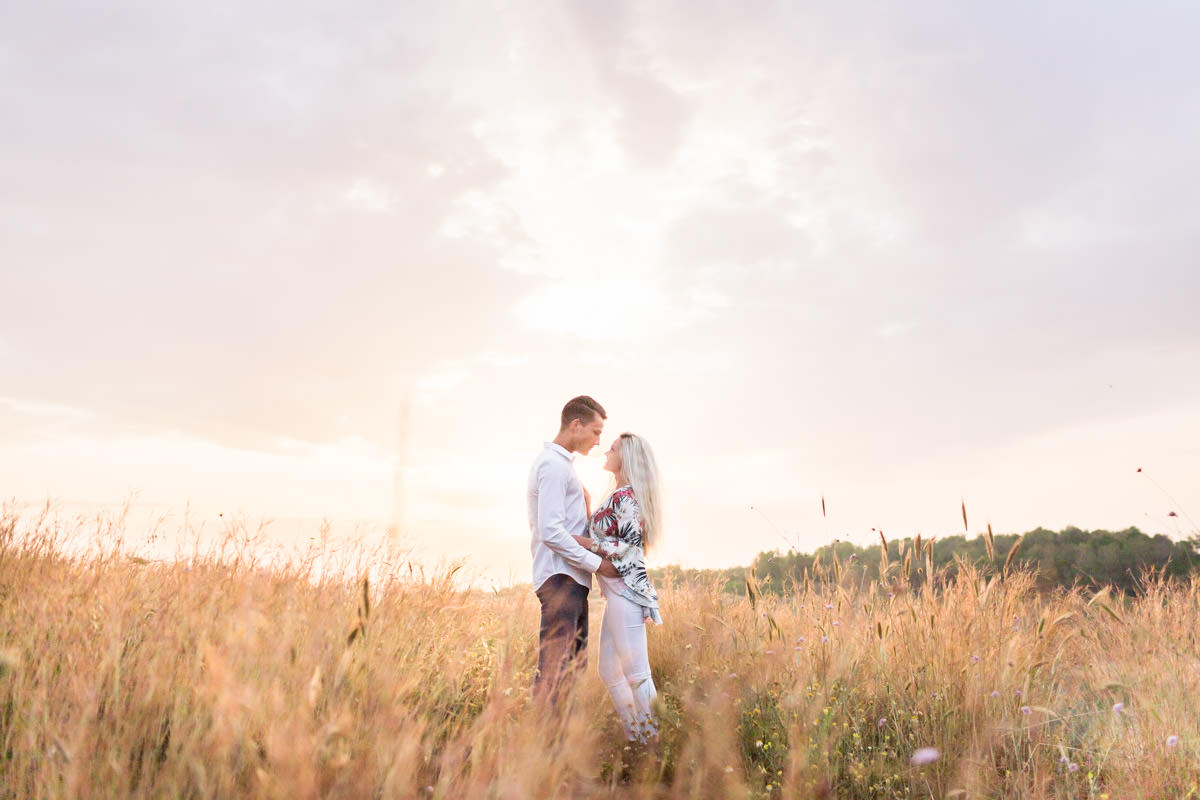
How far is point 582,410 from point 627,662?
1.65m

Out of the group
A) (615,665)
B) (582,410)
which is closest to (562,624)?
(615,665)

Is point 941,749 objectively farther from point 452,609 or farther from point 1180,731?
point 452,609

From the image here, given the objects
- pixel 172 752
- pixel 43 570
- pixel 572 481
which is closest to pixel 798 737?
pixel 572 481

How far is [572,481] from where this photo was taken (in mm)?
4977

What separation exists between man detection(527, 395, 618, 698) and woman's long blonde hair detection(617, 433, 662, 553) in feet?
0.79

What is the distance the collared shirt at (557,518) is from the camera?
4.72 meters

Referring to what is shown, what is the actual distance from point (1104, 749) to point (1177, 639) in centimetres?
407

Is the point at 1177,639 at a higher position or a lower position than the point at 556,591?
lower

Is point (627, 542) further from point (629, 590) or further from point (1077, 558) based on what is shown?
point (1077, 558)

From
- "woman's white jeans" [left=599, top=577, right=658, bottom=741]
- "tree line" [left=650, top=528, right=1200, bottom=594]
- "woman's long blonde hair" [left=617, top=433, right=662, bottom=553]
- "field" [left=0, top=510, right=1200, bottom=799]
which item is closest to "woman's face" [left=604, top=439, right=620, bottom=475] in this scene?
"woman's long blonde hair" [left=617, top=433, right=662, bottom=553]

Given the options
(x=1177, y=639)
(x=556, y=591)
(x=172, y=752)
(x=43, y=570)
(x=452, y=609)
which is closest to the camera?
(x=172, y=752)

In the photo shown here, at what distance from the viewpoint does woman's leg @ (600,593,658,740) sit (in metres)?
4.77

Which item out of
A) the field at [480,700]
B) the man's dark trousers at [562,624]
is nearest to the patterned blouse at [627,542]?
the man's dark trousers at [562,624]

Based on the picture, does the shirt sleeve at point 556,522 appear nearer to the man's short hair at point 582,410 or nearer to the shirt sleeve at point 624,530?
the shirt sleeve at point 624,530
